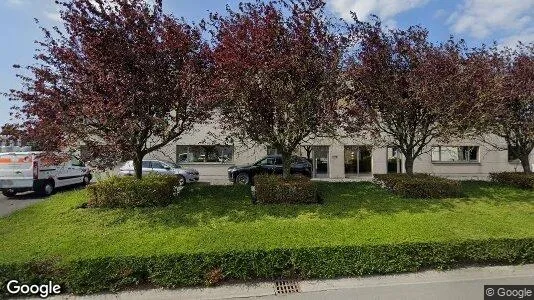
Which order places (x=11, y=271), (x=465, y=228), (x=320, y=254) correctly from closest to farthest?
(x=11, y=271) < (x=320, y=254) < (x=465, y=228)

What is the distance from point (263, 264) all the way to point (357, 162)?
772 inches

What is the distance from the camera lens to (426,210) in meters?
8.02

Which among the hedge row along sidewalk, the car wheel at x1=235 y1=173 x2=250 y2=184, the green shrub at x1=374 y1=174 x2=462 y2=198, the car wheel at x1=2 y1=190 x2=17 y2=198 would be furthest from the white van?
the green shrub at x1=374 y1=174 x2=462 y2=198

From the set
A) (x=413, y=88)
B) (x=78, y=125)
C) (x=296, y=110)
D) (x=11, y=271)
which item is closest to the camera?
(x=11, y=271)

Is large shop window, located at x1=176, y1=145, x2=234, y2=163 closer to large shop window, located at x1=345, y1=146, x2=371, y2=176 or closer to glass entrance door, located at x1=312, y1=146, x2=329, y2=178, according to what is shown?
glass entrance door, located at x1=312, y1=146, x2=329, y2=178

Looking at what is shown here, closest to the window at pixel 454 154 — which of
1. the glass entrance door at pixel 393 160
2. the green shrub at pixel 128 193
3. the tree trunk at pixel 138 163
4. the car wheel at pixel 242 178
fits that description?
the glass entrance door at pixel 393 160

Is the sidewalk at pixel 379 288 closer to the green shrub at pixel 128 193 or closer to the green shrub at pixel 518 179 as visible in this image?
the green shrub at pixel 128 193

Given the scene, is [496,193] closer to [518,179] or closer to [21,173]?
[518,179]

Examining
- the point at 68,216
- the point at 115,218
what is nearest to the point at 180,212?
the point at 115,218

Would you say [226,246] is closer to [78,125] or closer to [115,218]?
[115,218]

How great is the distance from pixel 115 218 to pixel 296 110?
4458 millimetres

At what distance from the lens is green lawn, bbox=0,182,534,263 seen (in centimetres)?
565

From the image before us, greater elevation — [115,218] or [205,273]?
[115,218]

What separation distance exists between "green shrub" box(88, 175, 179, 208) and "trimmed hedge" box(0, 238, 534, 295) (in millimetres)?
2926
